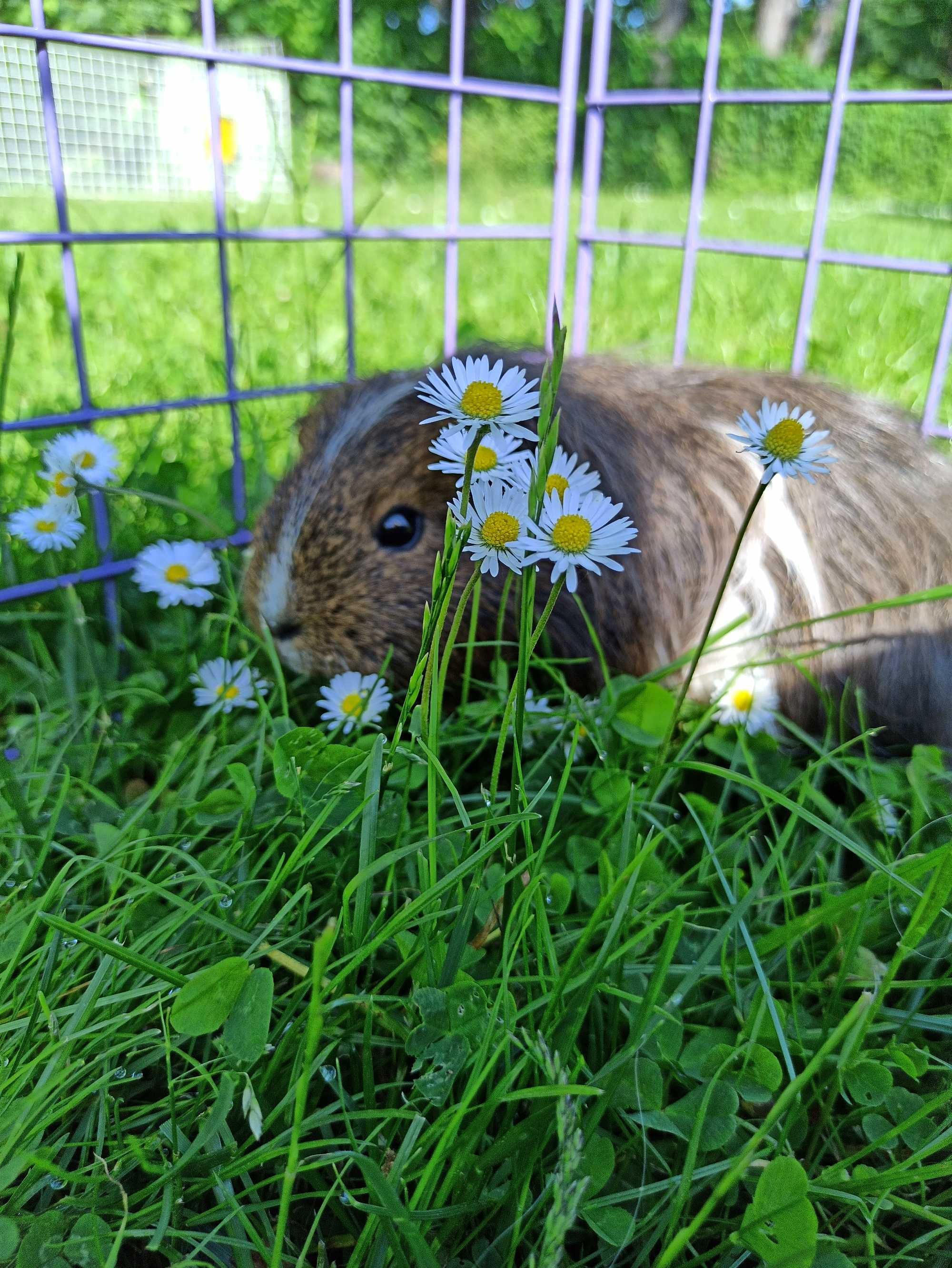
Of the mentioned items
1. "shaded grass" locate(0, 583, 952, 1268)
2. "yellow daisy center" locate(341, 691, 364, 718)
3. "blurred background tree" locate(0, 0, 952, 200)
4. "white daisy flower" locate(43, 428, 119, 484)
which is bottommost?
"shaded grass" locate(0, 583, 952, 1268)

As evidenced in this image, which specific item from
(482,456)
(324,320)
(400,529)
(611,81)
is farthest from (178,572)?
(611,81)

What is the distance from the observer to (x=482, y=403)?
650mm

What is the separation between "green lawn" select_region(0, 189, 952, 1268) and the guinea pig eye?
256mm

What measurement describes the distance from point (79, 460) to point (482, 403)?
3.70 feet

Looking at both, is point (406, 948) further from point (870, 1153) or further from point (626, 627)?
point (626, 627)

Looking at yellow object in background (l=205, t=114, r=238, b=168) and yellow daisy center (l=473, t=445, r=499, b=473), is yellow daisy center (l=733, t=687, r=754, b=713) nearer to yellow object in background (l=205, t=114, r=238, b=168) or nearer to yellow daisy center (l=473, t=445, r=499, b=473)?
yellow daisy center (l=473, t=445, r=499, b=473)

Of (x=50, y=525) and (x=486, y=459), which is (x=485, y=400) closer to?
(x=486, y=459)

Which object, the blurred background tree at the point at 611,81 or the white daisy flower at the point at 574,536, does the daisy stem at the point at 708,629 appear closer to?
the white daisy flower at the point at 574,536

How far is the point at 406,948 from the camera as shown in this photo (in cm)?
86

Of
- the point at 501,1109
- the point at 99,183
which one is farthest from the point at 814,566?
the point at 99,183

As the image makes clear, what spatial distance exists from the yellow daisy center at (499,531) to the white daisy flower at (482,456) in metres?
0.04

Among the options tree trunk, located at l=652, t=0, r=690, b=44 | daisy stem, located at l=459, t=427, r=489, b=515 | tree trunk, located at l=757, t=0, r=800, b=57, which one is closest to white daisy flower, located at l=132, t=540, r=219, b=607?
daisy stem, located at l=459, t=427, r=489, b=515

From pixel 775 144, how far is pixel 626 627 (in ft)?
48.2

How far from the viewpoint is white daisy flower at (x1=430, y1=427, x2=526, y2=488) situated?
691 millimetres
